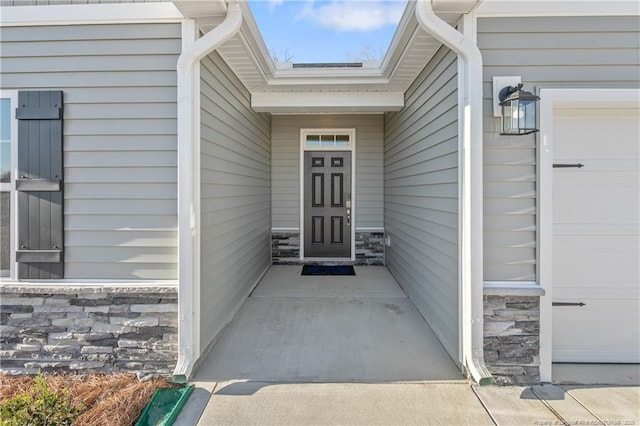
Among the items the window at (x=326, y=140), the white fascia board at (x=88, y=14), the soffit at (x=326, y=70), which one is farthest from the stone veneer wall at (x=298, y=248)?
the white fascia board at (x=88, y=14)

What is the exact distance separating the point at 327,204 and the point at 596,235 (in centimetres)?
361

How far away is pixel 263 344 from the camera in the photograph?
2729 millimetres

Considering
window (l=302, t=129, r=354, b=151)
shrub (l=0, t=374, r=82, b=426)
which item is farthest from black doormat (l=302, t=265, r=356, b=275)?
shrub (l=0, t=374, r=82, b=426)

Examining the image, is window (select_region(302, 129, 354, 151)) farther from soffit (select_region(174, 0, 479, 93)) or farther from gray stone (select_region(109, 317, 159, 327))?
gray stone (select_region(109, 317, 159, 327))

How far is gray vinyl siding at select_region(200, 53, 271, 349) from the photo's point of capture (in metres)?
2.58

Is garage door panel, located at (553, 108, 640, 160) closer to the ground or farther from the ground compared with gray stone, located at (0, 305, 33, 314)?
farther from the ground

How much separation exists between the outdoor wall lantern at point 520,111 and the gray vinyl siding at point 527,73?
107 millimetres

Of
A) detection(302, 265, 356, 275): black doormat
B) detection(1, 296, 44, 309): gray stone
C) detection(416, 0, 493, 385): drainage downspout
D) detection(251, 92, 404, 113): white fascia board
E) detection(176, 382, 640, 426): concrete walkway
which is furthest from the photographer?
detection(302, 265, 356, 275): black doormat

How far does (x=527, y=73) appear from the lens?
7.47ft

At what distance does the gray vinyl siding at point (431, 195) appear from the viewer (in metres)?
2.50

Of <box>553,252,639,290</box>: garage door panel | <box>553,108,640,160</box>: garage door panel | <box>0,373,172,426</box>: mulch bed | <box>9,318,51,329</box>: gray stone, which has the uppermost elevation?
<box>553,108,640,160</box>: garage door panel

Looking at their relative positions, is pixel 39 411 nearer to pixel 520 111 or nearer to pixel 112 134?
pixel 112 134

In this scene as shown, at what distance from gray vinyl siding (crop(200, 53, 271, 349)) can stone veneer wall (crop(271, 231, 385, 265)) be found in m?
0.92

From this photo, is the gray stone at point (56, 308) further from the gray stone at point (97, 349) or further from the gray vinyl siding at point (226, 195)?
the gray vinyl siding at point (226, 195)
